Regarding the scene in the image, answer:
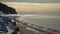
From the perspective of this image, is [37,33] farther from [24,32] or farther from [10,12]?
[10,12]

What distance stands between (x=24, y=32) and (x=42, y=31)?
7.5 inches

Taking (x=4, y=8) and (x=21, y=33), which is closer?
(x=21, y=33)

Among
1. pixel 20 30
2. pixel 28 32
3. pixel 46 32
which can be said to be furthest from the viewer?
pixel 20 30

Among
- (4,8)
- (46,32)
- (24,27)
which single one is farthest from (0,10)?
(46,32)

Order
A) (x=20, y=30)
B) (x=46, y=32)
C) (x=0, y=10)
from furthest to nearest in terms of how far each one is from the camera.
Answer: (x=0, y=10), (x=20, y=30), (x=46, y=32)

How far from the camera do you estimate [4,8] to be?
2.10 m

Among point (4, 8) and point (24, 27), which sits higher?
point (4, 8)

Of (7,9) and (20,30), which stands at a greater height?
(7,9)

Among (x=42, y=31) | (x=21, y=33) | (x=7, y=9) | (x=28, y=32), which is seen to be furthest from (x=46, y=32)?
(x=7, y=9)

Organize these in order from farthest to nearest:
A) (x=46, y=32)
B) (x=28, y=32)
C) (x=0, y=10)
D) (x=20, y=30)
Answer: (x=0, y=10), (x=20, y=30), (x=28, y=32), (x=46, y=32)

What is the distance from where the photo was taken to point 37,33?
1394 millimetres

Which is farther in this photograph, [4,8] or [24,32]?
[4,8]

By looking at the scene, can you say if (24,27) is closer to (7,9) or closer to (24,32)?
(24,32)

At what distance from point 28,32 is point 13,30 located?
137 mm
